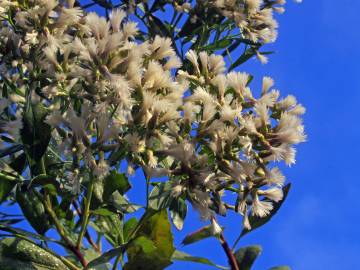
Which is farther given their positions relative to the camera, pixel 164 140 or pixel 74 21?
pixel 74 21

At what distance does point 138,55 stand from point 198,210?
1.59ft

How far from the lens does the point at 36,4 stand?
2.43 m

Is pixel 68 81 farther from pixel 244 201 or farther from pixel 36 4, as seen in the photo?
pixel 244 201

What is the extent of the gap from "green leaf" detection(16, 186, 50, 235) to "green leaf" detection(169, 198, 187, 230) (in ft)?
1.50

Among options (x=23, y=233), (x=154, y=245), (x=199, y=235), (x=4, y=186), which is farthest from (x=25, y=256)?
(x=199, y=235)

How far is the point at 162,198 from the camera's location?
2.12m

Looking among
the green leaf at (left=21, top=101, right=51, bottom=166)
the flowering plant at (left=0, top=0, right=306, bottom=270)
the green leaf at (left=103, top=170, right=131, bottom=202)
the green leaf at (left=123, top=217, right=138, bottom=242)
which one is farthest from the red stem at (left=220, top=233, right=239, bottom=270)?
the green leaf at (left=21, top=101, right=51, bottom=166)

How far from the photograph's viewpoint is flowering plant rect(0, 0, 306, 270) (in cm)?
198

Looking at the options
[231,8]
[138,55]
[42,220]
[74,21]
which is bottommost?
[42,220]

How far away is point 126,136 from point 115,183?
0.95ft

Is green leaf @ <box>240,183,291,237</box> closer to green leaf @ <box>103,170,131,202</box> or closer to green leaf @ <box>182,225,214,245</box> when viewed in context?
green leaf @ <box>182,225,214,245</box>

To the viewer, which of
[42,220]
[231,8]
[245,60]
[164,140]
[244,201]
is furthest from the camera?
[245,60]

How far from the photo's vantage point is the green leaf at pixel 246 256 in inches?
98.7

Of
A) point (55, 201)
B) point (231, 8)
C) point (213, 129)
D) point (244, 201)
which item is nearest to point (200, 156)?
point (213, 129)
